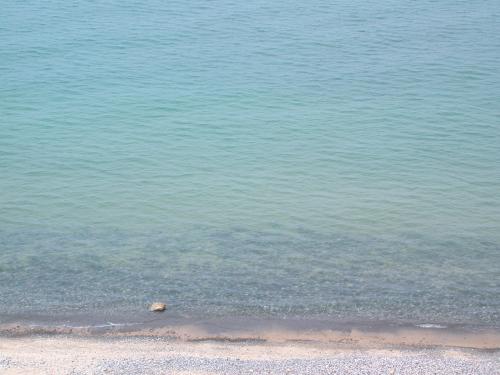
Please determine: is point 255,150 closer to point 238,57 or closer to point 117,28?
point 238,57

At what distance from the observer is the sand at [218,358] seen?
14.1 meters

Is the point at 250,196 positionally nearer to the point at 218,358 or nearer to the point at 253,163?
the point at 253,163

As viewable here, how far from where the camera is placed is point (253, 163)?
26.7 metres

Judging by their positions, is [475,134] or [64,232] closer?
[64,232]

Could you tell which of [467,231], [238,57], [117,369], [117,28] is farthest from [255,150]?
[117,28]

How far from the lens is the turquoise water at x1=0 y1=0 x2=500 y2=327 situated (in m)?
18.5

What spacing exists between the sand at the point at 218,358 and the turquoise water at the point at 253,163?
1587 millimetres

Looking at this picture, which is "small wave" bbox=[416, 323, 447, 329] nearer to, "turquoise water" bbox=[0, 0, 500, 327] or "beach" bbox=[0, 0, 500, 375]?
"beach" bbox=[0, 0, 500, 375]

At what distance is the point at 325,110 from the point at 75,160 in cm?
1096

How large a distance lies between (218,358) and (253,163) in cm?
1277

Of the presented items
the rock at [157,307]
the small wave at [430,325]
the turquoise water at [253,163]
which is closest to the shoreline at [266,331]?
the small wave at [430,325]

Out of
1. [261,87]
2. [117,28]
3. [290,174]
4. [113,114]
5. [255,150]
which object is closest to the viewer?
[290,174]

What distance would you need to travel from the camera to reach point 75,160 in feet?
88.2

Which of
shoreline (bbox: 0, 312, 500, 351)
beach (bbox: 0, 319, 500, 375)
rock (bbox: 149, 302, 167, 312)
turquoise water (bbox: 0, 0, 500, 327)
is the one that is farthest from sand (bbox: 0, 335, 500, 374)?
turquoise water (bbox: 0, 0, 500, 327)
